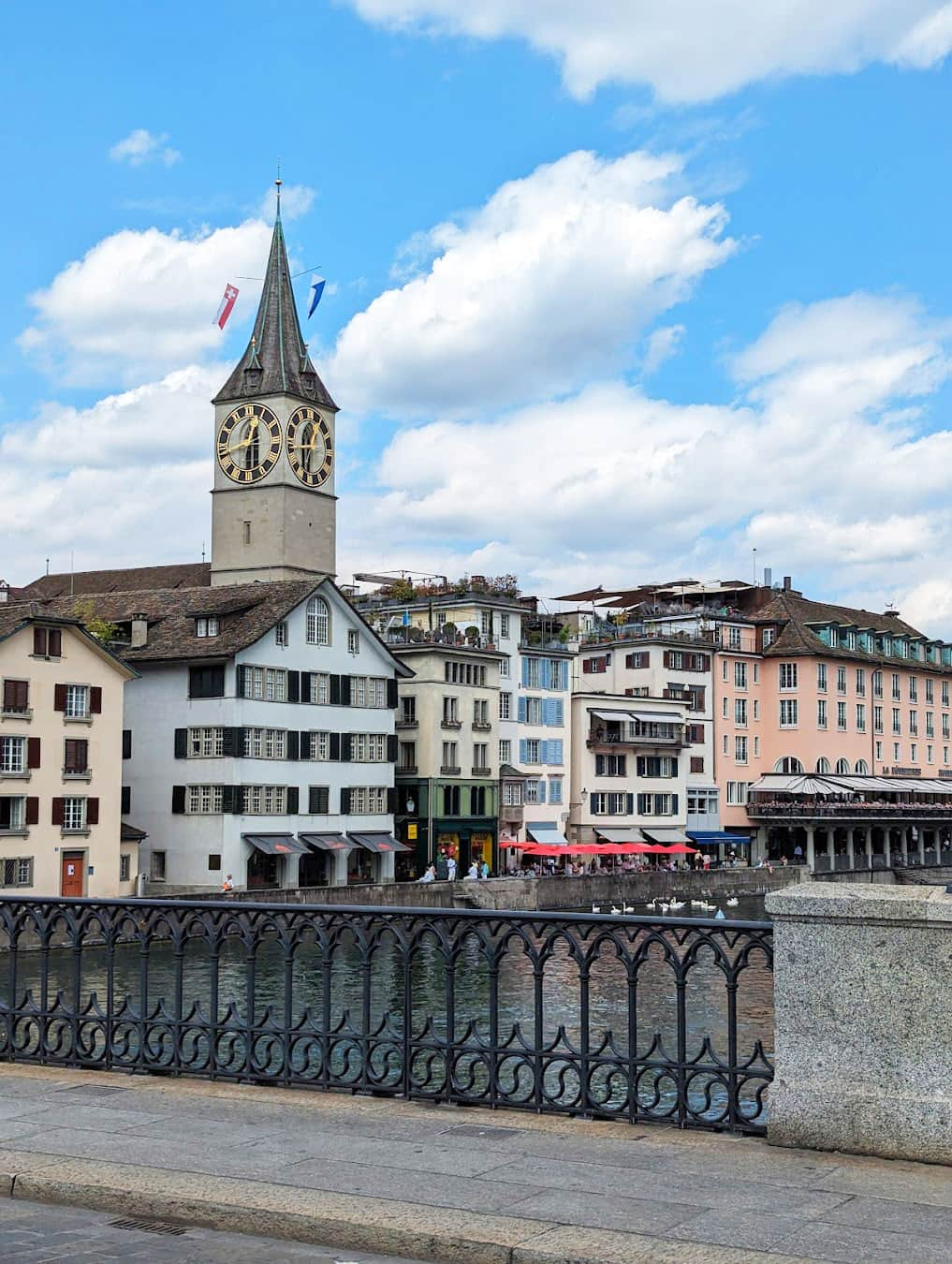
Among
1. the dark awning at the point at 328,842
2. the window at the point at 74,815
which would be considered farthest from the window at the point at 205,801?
the window at the point at 74,815

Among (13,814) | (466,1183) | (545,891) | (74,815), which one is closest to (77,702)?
(74,815)

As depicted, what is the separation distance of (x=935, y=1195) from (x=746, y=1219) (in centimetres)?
110

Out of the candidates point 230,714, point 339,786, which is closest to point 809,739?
point 339,786

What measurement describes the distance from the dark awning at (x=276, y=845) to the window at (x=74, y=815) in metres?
9.20

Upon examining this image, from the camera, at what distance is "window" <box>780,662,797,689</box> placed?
112750 millimetres

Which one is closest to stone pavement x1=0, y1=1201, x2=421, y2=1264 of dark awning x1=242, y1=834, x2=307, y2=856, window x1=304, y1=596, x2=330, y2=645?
dark awning x1=242, y1=834, x2=307, y2=856

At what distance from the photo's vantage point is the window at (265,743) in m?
68.5

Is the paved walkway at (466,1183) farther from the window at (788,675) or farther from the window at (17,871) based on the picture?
the window at (788,675)

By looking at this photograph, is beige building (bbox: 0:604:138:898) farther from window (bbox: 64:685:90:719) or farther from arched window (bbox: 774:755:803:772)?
arched window (bbox: 774:755:803:772)

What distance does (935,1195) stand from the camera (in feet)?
26.4

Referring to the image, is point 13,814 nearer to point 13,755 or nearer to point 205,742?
point 13,755

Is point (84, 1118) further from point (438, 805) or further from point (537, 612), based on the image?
point (537, 612)

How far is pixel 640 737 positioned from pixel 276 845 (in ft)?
107

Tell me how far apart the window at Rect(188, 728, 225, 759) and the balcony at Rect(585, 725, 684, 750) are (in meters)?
31.2
